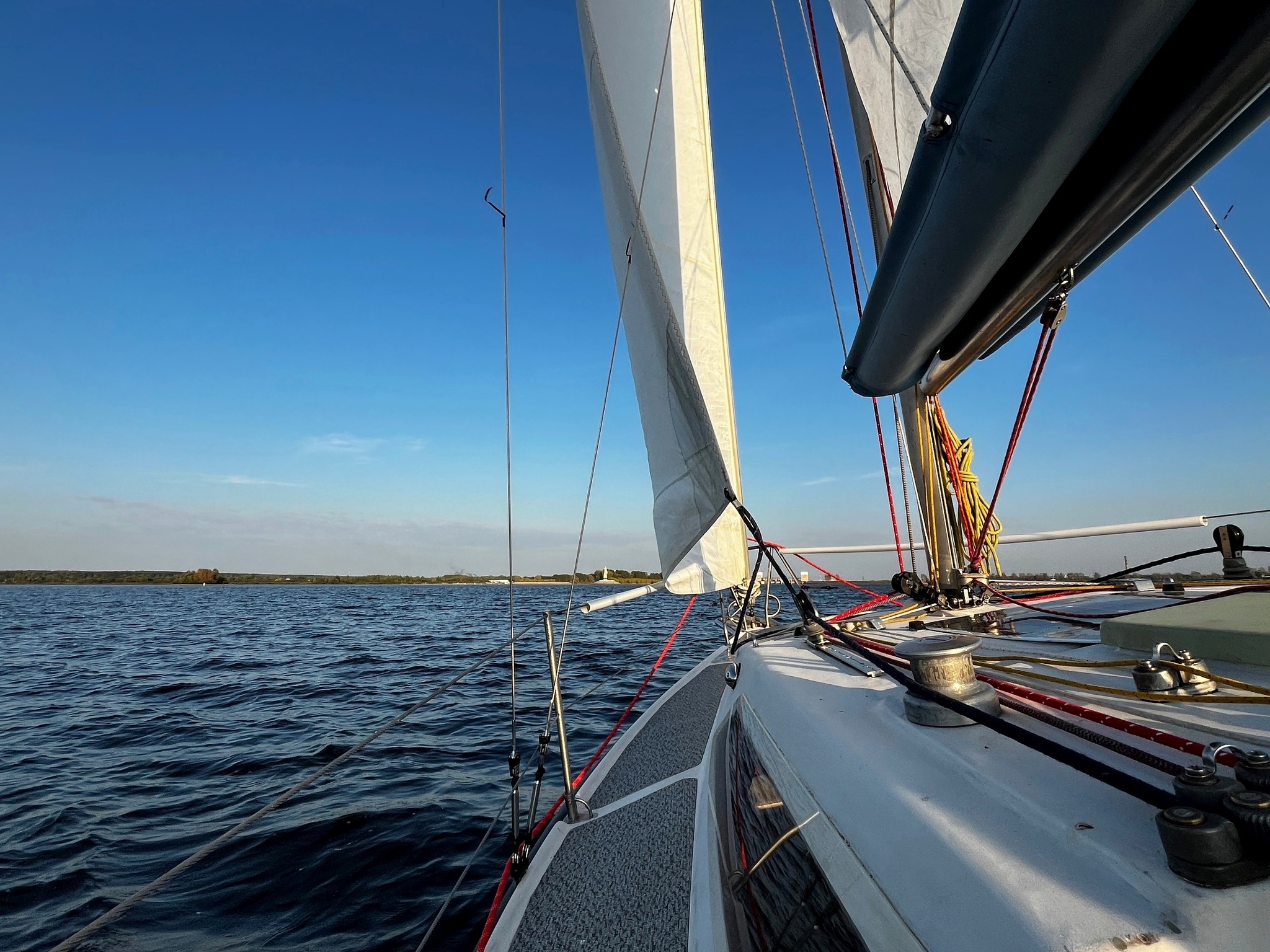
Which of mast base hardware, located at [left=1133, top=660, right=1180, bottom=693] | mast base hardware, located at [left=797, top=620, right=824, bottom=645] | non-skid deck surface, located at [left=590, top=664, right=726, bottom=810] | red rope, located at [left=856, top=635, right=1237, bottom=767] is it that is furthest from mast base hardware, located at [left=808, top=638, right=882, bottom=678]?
non-skid deck surface, located at [left=590, top=664, right=726, bottom=810]

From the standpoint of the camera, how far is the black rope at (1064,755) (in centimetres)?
71

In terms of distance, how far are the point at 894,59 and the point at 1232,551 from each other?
295 cm

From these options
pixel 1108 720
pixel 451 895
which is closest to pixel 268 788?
pixel 451 895

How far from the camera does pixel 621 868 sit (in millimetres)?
2578

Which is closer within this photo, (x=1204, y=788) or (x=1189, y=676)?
(x=1204, y=788)

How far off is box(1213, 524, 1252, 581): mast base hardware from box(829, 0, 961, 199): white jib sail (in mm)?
2291

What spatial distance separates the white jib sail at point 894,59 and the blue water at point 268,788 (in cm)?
456

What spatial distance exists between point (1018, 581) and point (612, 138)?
4.29m

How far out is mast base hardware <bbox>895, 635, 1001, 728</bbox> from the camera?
47.2 inches

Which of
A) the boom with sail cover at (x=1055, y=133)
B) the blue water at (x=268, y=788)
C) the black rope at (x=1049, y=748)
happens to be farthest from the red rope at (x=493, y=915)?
the boom with sail cover at (x=1055, y=133)

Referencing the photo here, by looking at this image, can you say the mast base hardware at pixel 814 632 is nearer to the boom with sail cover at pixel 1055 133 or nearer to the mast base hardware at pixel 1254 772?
the boom with sail cover at pixel 1055 133

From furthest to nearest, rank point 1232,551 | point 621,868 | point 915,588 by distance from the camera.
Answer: point 915,588 < point 1232,551 < point 621,868

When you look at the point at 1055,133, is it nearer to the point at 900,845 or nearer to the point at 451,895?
the point at 900,845

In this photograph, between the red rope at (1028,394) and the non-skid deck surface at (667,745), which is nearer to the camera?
the red rope at (1028,394)
